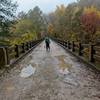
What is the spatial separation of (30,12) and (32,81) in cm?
6868

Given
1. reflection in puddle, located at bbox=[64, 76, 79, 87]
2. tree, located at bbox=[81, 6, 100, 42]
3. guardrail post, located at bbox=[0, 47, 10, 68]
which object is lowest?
reflection in puddle, located at bbox=[64, 76, 79, 87]

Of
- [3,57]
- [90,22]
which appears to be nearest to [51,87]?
[3,57]

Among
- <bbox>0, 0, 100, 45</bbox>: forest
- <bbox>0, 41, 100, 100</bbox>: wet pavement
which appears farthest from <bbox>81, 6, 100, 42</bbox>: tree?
<bbox>0, 41, 100, 100</bbox>: wet pavement

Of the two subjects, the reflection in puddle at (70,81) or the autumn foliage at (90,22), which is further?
the autumn foliage at (90,22)

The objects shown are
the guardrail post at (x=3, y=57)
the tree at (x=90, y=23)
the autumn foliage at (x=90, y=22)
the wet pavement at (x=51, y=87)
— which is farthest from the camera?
the autumn foliage at (x=90, y=22)

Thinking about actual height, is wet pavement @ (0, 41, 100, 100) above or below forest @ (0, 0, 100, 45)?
below

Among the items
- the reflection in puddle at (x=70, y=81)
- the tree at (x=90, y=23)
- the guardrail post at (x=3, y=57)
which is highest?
the tree at (x=90, y=23)

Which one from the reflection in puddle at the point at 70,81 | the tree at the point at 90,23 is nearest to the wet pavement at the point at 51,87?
the reflection in puddle at the point at 70,81

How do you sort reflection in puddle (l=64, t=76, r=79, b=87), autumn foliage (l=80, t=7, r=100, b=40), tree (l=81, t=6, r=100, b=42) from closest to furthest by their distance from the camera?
reflection in puddle (l=64, t=76, r=79, b=87)
tree (l=81, t=6, r=100, b=42)
autumn foliage (l=80, t=7, r=100, b=40)

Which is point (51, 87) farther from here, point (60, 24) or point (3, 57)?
point (60, 24)

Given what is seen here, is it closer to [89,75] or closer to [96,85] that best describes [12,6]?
[89,75]

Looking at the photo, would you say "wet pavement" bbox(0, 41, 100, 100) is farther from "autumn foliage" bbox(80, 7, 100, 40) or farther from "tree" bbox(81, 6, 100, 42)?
"autumn foliage" bbox(80, 7, 100, 40)

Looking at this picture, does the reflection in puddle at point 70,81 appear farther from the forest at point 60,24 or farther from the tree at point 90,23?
the tree at point 90,23

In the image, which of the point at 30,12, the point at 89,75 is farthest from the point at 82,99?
the point at 30,12
